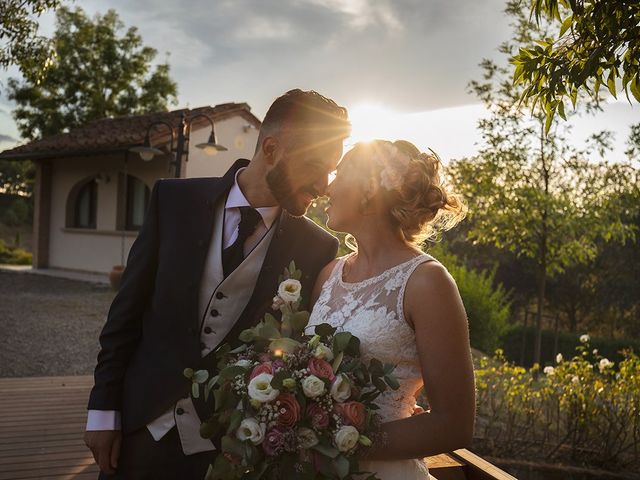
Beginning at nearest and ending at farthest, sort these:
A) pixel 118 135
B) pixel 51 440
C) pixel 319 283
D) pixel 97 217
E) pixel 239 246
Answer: pixel 239 246, pixel 319 283, pixel 51 440, pixel 118 135, pixel 97 217

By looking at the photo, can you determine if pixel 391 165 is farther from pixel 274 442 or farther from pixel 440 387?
pixel 274 442

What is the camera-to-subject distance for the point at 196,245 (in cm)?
228

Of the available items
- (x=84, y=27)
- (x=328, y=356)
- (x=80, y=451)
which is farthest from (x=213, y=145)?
(x=84, y=27)

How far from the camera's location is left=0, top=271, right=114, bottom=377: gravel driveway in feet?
28.7

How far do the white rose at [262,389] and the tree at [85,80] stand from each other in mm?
31368

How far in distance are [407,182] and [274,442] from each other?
3.39ft

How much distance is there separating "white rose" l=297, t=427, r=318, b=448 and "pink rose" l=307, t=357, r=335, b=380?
15 centimetres

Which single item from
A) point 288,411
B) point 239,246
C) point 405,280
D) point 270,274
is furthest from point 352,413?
point 239,246

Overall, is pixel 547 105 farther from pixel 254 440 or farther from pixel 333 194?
pixel 254 440

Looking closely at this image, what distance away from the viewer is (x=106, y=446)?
2.20 metres

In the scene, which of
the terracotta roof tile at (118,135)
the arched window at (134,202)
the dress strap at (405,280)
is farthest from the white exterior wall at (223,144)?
the dress strap at (405,280)

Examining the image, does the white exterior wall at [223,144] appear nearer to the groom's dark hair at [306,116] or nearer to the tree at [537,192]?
the tree at [537,192]

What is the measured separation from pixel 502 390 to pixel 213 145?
7197 millimetres

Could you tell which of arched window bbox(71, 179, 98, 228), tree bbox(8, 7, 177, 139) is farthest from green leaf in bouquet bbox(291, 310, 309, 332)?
tree bbox(8, 7, 177, 139)
